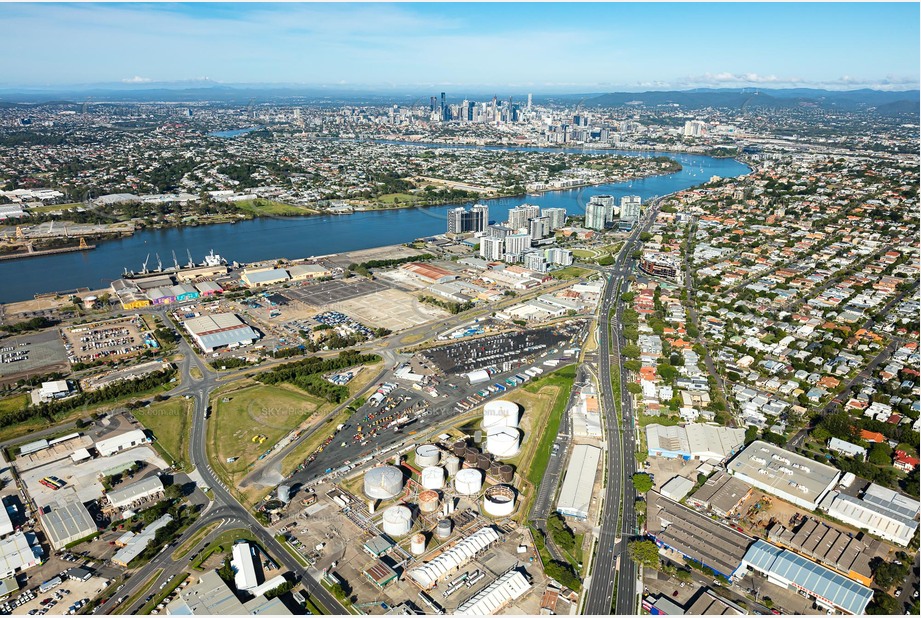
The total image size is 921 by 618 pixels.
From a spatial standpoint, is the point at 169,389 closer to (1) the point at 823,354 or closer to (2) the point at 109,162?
(1) the point at 823,354

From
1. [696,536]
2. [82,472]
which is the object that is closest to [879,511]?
[696,536]

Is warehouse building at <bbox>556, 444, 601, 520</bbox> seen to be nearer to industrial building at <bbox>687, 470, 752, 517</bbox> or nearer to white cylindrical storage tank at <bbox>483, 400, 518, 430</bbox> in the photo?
white cylindrical storage tank at <bbox>483, 400, 518, 430</bbox>

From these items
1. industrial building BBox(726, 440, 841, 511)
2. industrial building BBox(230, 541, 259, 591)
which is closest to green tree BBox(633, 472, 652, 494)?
industrial building BBox(726, 440, 841, 511)

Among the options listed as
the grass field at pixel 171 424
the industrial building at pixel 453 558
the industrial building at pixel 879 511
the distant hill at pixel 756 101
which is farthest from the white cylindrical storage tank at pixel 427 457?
the distant hill at pixel 756 101

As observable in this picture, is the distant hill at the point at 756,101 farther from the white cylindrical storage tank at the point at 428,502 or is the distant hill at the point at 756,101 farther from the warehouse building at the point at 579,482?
the white cylindrical storage tank at the point at 428,502

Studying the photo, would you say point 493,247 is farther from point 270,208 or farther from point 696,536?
point 270,208

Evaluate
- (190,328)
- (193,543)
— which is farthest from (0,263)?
(193,543)
